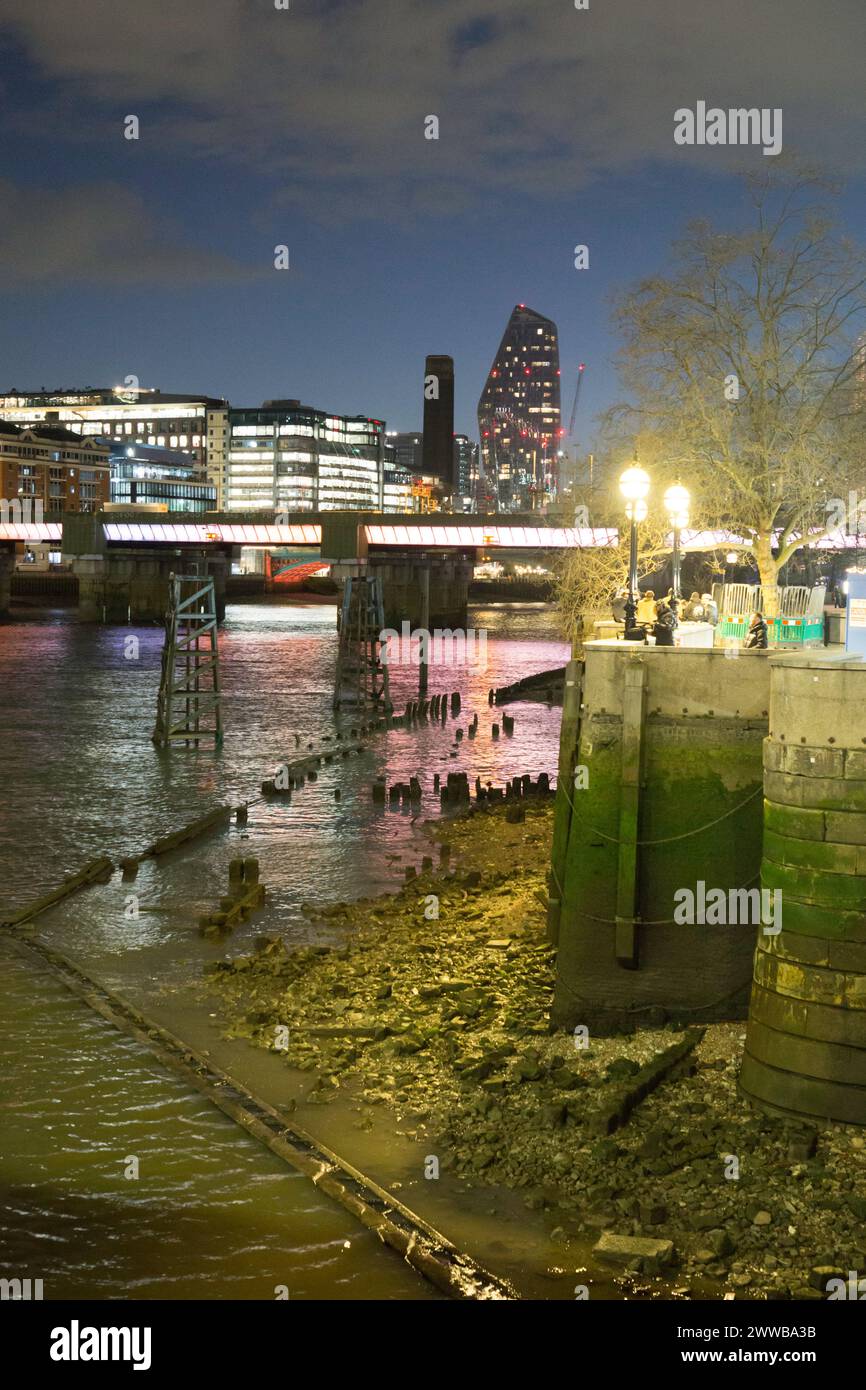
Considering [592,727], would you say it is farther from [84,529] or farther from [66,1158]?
[84,529]

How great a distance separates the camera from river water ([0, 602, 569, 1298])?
945 cm

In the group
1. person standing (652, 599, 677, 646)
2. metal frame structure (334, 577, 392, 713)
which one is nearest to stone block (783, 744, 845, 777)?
person standing (652, 599, 677, 646)

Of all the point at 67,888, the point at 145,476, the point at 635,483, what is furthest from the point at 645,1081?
the point at 145,476

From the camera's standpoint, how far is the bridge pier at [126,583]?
103 m

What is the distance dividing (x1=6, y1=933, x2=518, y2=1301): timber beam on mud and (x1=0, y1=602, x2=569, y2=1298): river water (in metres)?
0.12

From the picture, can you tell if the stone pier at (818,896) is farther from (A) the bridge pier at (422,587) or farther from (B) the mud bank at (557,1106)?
(A) the bridge pier at (422,587)

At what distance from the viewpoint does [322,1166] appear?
10.5m

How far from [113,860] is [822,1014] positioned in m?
14.6

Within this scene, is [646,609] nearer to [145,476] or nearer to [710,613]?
[710,613]

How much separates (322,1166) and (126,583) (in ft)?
318

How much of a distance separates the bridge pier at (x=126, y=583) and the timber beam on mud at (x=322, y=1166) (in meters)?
90.2

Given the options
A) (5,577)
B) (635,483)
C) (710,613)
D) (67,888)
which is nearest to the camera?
(635,483)

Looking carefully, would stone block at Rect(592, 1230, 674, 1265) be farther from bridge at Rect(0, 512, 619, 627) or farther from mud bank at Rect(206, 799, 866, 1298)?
bridge at Rect(0, 512, 619, 627)
